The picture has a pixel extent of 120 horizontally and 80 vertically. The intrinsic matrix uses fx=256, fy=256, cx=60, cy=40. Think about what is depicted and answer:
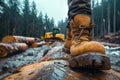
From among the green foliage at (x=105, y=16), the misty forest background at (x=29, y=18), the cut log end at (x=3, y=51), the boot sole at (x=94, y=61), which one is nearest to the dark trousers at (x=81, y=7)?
the boot sole at (x=94, y=61)

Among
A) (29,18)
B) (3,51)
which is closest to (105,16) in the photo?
(29,18)

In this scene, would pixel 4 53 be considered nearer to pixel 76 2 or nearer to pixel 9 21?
pixel 76 2

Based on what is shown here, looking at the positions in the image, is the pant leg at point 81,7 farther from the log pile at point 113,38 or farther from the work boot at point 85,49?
the log pile at point 113,38

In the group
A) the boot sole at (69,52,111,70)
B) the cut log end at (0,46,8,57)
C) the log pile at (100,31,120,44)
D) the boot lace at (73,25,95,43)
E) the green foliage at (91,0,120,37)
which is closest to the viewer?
the boot sole at (69,52,111,70)

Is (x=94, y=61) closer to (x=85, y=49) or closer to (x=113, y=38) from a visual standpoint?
(x=85, y=49)

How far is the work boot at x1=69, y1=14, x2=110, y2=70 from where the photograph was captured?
2379 millimetres

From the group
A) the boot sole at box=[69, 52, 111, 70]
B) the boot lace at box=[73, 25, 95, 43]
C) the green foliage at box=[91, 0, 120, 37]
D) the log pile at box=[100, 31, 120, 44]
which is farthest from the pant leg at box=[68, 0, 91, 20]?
the green foliage at box=[91, 0, 120, 37]

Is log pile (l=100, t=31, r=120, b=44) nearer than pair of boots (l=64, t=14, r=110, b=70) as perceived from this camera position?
No

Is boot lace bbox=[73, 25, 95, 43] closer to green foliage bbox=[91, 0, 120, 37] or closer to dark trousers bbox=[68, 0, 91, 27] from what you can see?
dark trousers bbox=[68, 0, 91, 27]

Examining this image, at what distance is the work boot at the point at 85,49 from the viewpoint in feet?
7.80

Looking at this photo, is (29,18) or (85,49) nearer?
(85,49)

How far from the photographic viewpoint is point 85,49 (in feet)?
8.49

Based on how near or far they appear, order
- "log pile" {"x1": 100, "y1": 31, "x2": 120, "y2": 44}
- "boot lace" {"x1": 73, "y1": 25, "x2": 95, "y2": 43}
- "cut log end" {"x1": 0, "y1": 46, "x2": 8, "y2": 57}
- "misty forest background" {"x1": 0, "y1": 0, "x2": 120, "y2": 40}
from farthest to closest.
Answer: "misty forest background" {"x1": 0, "y1": 0, "x2": 120, "y2": 40} < "log pile" {"x1": 100, "y1": 31, "x2": 120, "y2": 44} < "cut log end" {"x1": 0, "y1": 46, "x2": 8, "y2": 57} < "boot lace" {"x1": 73, "y1": 25, "x2": 95, "y2": 43}

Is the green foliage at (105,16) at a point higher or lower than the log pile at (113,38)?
higher
